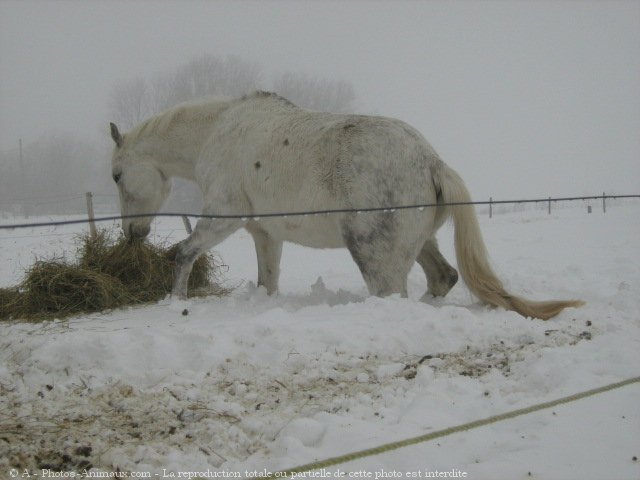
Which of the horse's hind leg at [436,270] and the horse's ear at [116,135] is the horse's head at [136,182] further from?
the horse's hind leg at [436,270]

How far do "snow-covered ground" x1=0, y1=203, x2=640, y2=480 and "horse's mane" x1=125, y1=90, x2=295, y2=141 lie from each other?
2.59 m

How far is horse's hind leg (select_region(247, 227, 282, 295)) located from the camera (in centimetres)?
591

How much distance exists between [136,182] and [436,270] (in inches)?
145

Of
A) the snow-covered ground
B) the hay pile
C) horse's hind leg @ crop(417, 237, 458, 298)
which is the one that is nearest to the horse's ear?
the hay pile

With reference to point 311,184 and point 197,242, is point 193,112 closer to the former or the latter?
point 197,242

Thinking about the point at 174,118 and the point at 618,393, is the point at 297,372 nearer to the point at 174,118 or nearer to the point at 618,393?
the point at 618,393

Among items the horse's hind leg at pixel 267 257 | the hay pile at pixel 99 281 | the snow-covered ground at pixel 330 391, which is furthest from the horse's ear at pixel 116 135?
the snow-covered ground at pixel 330 391

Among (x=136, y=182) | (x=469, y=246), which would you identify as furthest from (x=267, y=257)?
(x=469, y=246)

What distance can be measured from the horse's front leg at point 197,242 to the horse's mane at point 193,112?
141 centimetres

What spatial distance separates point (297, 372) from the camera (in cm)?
302

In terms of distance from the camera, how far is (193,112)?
611 centimetres

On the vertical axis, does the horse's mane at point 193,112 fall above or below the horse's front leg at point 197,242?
above

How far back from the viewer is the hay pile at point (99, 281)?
201 inches

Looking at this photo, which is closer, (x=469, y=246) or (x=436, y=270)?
(x=469, y=246)
